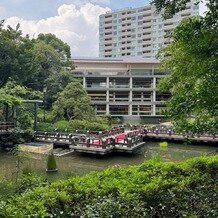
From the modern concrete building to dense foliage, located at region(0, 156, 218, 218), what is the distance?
41985 mm

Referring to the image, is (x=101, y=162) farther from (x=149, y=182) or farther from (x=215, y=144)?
(x=149, y=182)

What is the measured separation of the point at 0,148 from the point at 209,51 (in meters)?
19.7

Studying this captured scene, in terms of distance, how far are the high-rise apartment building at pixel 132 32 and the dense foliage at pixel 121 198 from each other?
6883cm

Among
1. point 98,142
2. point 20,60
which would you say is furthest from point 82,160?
point 20,60

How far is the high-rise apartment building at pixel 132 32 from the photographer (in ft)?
243

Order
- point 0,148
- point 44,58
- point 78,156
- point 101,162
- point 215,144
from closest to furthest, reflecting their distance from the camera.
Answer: point 101,162 < point 78,156 < point 0,148 < point 215,144 < point 44,58

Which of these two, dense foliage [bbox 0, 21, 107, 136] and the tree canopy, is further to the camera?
the tree canopy

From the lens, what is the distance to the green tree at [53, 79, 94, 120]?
103ft

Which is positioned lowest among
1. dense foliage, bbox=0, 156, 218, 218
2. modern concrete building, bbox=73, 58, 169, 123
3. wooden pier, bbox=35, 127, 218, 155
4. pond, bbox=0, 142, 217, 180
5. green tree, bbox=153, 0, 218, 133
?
pond, bbox=0, 142, 217, 180

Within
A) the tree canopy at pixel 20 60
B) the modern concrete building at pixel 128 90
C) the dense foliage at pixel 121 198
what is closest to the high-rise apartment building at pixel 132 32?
the modern concrete building at pixel 128 90

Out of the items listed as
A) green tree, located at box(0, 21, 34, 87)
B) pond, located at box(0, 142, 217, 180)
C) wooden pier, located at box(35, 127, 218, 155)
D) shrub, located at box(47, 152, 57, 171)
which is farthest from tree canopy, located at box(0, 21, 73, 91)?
shrub, located at box(47, 152, 57, 171)

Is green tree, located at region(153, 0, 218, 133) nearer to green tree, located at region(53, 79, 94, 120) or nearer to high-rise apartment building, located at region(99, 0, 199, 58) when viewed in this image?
green tree, located at region(53, 79, 94, 120)

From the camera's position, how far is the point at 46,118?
3344 cm

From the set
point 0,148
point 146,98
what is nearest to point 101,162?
point 0,148
